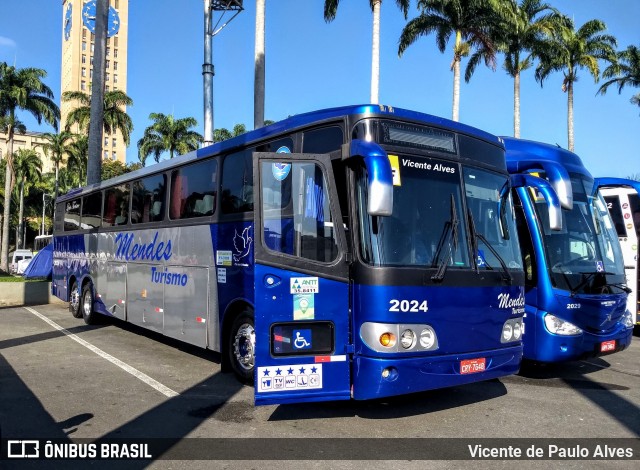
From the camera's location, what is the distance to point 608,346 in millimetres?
7449

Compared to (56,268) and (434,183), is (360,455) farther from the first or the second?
(56,268)

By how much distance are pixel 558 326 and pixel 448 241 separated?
2592mm

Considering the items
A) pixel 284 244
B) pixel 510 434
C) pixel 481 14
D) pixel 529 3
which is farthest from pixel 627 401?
pixel 529 3

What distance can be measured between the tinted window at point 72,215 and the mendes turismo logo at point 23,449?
9797mm

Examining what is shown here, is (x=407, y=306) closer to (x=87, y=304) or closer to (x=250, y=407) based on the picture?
(x=250, y=407)

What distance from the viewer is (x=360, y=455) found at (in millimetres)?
4898

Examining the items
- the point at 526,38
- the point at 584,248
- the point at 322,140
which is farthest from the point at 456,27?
the point at 322,140

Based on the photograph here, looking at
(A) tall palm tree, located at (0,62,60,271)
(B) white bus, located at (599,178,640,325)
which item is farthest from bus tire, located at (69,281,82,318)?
(A) tall palm tree, located at (0,62,60,271)

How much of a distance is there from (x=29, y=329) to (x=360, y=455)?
31.3 ft

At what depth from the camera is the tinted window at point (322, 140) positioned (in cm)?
571

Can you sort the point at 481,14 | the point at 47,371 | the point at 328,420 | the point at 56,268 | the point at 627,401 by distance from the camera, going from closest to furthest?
1. the point at 328,420
2. the point at 627,401
3. the point at 47,371
4. the point at 56,268
5. the point at 481,14

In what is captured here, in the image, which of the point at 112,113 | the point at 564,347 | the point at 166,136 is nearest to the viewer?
the point at 564,347

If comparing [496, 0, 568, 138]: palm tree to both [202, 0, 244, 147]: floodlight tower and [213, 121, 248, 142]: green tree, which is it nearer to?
[202, 0, 244, 147]: floodlight tower

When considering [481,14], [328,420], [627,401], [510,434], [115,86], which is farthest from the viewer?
[115,86]
